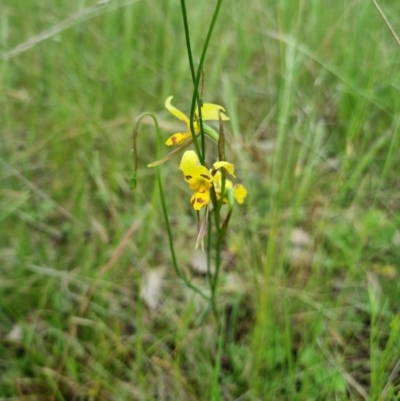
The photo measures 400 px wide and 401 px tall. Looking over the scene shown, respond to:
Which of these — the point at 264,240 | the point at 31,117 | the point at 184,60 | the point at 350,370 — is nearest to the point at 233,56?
the point at 184,60

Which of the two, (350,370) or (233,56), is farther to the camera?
(233,56)

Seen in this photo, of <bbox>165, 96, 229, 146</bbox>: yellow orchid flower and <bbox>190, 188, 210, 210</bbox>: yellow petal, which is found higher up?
<bbox>165, 96, 229, 146</bbox>: yellow orchid flower

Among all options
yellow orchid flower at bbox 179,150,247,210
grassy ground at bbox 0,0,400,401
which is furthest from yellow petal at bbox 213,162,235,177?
grassy ground at bbox 0,0,400,401

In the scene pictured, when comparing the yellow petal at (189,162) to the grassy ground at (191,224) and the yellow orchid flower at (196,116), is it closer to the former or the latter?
the yellow orchid flower at (196,116)

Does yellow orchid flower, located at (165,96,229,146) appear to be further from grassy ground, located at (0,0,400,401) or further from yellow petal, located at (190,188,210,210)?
grassy ground, located at (0,0,400,401)

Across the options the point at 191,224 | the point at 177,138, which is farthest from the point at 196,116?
the point at 191,224

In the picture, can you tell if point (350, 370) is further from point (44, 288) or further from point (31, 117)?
point (31, 117)
